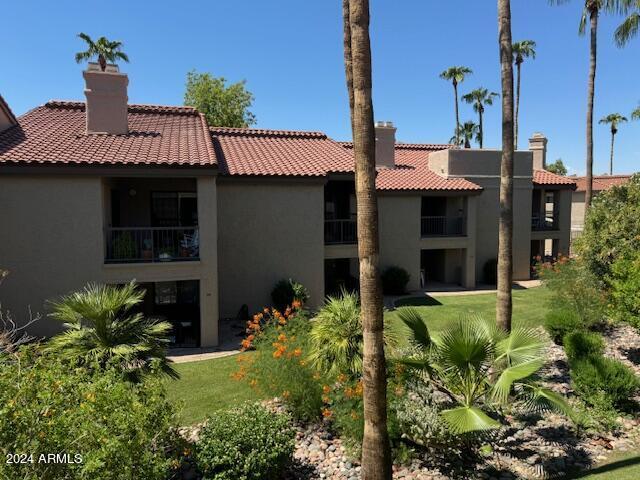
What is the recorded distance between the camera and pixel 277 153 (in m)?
19.9

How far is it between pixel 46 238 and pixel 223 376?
23.5ft

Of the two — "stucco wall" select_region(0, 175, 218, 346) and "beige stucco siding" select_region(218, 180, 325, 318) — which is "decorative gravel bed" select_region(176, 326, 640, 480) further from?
"beige stucco siding" select_region(218, 180, 325, 318)

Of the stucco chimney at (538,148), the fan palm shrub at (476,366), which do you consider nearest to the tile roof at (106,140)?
the fan palm shrub at (476,366)

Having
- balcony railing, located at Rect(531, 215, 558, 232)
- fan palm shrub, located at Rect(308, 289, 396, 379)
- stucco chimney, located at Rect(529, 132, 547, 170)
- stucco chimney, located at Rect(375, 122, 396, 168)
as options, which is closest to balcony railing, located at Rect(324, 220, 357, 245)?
stucco chimney, located at Rect(375, 122, 396, 168)

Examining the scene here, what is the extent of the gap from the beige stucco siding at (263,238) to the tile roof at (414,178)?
5369 millimetres

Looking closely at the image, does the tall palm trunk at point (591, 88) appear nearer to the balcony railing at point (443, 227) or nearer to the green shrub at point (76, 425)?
the balcony railing at point (443, 227)

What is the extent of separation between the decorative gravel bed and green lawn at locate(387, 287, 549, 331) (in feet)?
19.9

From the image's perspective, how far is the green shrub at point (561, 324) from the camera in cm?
1356

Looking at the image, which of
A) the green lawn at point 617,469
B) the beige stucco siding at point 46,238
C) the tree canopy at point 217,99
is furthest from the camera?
the tree canopy at point 217,99

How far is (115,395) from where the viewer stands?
5.80 m

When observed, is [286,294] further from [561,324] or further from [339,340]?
[561,324]

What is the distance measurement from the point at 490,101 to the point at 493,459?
5343 cm

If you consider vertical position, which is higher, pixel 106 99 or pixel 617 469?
pixel 106 99

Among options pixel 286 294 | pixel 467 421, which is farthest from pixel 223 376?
pixel 467 421
